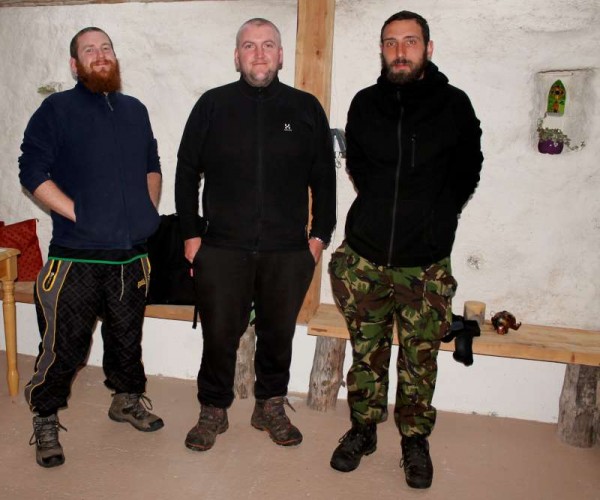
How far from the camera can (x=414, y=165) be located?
9.29 ft

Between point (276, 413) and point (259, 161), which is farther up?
point (259, 161)

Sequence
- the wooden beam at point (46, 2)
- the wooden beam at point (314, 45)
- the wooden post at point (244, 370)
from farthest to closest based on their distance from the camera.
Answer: the wooden beam at point (46, 2) < the wooden post at point (244, 370) < the wooden beam at point (314, 45)

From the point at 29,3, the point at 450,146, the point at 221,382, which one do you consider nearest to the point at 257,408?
the point at 221,382

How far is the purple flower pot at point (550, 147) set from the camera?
146 inches

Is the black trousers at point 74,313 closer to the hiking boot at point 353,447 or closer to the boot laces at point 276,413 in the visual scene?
the boot laces at point 276,413

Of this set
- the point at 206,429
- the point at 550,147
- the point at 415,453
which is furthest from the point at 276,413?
Answer: the point at 550,147

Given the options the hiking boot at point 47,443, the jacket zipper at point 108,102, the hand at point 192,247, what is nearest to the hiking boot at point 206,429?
the hiking boot at point 47,443

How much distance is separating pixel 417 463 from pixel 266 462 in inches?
31.5

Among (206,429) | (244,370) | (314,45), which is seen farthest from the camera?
(244,370)

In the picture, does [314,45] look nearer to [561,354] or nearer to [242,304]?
[242,304]

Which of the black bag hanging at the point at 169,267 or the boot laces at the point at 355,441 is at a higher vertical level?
the black bag hanging at the point at 169,267

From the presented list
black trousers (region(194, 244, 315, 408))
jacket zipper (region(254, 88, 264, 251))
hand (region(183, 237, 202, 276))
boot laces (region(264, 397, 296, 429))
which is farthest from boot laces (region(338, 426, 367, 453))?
hand (region(183, 237, 202, 276))

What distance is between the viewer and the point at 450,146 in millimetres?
2865

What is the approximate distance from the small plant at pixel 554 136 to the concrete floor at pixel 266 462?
1779 millimetres
